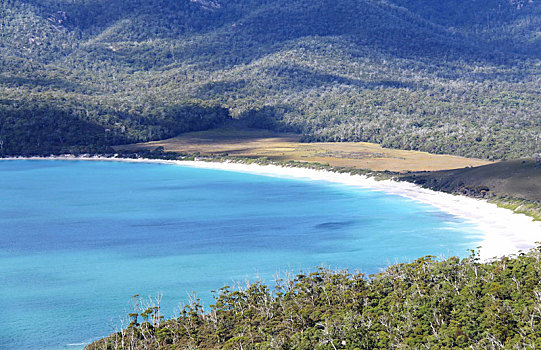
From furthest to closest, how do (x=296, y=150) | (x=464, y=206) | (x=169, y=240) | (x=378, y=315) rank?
(x=296, y=150) → (x=464, y=206) → (x=169, y=240) → (x=378, y=315)

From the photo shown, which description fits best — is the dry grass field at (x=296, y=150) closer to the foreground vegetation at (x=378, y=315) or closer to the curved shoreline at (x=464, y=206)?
the curved shoreline at (x=464, y=206)

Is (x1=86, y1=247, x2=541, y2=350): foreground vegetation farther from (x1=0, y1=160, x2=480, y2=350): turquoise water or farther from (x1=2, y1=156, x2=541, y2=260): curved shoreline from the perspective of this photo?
(x1=2, y1=156, x2=541, y2=260): curved shoreline

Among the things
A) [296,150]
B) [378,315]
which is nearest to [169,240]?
[378,315]

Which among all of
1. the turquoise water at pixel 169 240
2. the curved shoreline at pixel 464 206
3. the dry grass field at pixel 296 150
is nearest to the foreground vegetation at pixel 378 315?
the turquoise water at pixel 169 240

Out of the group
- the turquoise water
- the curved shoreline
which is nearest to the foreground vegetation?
the turquoise water

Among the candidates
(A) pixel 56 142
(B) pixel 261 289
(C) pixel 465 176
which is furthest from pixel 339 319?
(A) pixel 56 142

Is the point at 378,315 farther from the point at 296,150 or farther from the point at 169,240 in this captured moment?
the point at 296,150

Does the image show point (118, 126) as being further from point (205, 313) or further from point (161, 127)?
point (205, 313)
